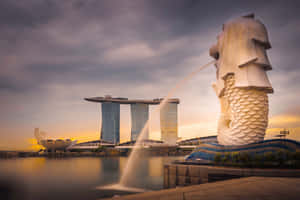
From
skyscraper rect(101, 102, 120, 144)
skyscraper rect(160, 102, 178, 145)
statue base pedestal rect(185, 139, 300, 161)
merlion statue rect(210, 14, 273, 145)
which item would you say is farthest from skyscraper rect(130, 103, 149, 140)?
statue base pedestal rect(185, 139, 300, 161)

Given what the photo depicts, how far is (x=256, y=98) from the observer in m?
20.6

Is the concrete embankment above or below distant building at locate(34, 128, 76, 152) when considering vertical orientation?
above

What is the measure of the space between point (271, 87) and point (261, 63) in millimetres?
2207

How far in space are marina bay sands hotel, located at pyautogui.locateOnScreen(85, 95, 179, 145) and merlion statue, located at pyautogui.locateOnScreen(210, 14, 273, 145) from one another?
524 feet

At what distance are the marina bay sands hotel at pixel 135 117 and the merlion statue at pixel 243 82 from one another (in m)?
160

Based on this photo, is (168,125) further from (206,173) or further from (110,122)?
(206,173)

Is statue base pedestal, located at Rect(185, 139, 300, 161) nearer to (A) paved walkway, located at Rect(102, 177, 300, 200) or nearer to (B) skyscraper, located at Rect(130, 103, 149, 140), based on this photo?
(A) paved walkway, located at Rect(102, 177, 300, 200)

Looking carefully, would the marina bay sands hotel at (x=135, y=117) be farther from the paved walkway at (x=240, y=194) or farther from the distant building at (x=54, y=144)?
the paved walkway at (x=240, y=194)

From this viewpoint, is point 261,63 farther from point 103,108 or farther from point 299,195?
point 103,108

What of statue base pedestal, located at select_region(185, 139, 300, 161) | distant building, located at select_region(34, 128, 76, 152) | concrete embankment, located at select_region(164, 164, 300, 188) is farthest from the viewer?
distant building, located at select_region(34, 128, 76, 152)

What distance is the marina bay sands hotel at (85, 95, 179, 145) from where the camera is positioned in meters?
184

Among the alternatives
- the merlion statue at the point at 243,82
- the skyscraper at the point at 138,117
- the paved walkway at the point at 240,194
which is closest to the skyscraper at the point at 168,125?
the skyscraper at the point at 138,117

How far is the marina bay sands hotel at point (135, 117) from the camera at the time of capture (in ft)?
604

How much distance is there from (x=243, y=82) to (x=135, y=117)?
172 m
